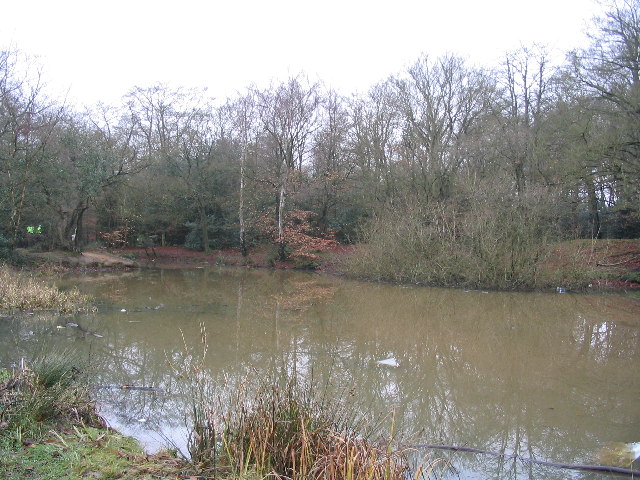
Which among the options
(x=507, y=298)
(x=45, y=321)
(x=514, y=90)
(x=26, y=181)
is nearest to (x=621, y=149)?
(x=507, y=298)

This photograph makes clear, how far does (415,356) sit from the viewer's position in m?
8.18

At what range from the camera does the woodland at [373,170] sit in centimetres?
1772

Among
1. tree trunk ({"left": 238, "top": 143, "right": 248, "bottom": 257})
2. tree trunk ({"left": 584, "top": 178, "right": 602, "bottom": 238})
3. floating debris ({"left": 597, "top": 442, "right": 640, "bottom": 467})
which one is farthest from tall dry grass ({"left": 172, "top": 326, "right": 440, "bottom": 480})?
tree trunk ({"left": 238, "top": 143, "right": 248, "bottom": 257})

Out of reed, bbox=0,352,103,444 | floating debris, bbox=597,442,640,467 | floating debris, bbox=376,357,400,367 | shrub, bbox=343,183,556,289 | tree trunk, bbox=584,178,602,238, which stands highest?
tree trunk, bbox=584,178,602,238

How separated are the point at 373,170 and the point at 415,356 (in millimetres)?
18882

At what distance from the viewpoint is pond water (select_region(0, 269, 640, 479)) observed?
196 inches

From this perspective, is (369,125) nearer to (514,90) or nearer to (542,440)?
(514,90)

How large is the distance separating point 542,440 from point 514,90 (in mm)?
26084

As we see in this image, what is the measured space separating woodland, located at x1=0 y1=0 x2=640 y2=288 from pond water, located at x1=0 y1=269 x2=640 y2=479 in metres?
3.29

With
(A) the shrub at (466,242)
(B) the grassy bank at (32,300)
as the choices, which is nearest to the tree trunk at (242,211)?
(A) the shrub at (466,242)

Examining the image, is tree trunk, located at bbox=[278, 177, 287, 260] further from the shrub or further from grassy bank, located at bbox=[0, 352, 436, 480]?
grassy bank, located at bbox=[0, 352, 436, 480]

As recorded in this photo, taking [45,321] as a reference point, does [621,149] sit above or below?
above

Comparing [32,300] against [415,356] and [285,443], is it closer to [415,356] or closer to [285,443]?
[415,356]

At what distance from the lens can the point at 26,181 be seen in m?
18.0
